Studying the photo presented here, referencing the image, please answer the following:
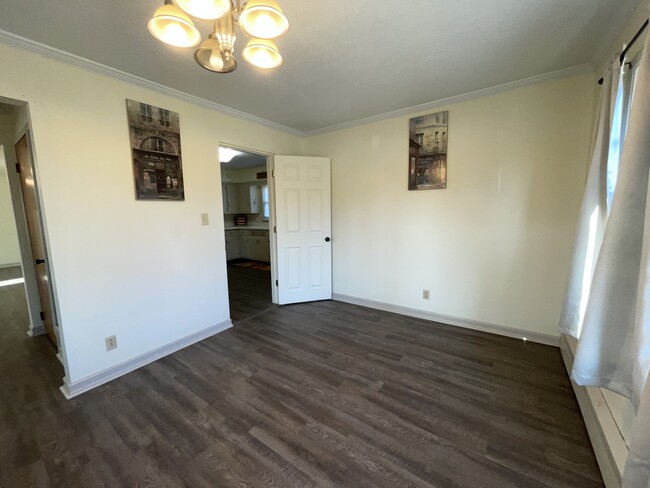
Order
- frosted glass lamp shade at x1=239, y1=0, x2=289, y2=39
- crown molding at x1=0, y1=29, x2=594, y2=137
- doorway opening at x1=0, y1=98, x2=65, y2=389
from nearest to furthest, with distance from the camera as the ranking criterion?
frosted glass lamp shade at x1=239, y1=0, x2=289, y2=39 → crown molding at x1=0, y1=29, x2=594, y2=137 → doorway opening at x1=0, y1=98, x2=65, y2=389

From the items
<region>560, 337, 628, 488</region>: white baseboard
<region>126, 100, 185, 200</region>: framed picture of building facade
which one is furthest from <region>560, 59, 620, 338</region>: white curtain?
<region>126, 100, 185, 200</region>: framed picture of building facade

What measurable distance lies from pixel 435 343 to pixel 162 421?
238 centimetres

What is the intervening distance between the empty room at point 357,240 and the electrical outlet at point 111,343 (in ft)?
0.14

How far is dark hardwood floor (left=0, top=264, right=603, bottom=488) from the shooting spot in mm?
1363

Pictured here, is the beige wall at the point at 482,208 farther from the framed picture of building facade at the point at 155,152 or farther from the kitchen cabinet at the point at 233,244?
the kitchen cabinet at the point at 233,244

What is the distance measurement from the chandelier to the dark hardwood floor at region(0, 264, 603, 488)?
6.78 feet

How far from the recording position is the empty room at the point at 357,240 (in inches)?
52.5

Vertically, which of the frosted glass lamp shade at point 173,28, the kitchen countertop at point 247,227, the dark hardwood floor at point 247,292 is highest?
the frosted glass lamp shade at point 173,28

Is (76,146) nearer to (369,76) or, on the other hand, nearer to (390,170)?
(369,76)

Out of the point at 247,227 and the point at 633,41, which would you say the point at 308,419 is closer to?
the point at 633,41

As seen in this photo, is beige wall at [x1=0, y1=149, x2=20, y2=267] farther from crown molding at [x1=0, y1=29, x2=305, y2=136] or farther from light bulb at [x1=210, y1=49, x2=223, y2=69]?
light bulb at [x1=210, y1=49, x2=223, y2=69]

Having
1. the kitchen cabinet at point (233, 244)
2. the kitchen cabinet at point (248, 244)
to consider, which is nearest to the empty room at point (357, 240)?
the kitchen cabinet at point (248, 244)

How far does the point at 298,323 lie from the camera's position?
124 inches

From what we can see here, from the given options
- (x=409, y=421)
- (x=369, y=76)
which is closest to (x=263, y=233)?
(x=369, y=76)
